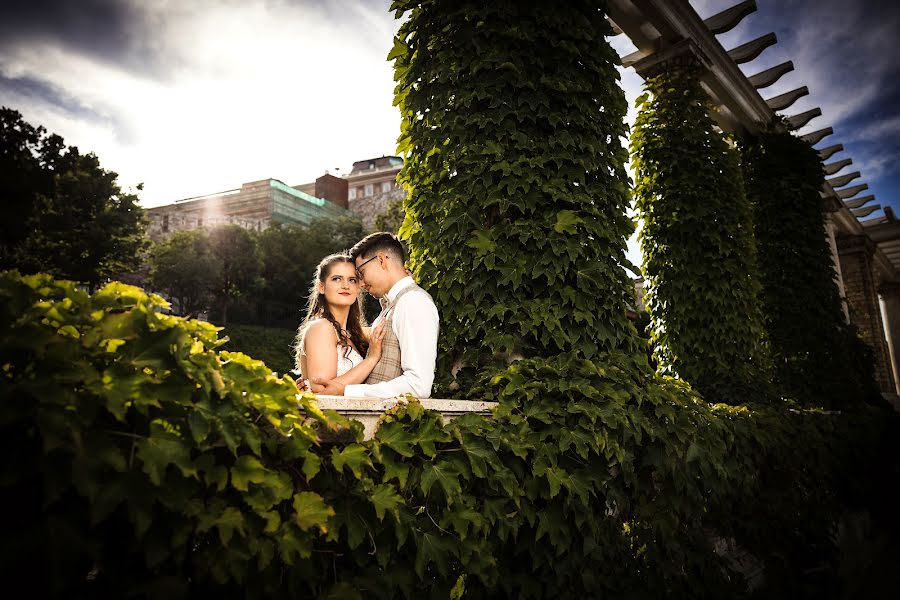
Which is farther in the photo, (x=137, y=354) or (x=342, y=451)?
(x=342, y=451)

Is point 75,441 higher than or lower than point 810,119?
lower

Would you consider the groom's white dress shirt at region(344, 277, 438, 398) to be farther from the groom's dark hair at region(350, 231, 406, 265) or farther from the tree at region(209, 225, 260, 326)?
the tree at region(209, 225, 260, 326)

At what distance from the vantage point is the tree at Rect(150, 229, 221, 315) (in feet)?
102

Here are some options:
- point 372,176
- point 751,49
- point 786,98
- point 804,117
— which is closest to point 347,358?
point 751,49

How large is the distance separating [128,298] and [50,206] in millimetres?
28973

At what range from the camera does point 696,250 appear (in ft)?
24.0

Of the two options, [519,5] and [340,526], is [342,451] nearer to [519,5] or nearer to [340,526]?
[340,526]

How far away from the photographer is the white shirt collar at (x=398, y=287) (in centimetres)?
354

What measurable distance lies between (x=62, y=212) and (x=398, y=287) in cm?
2805

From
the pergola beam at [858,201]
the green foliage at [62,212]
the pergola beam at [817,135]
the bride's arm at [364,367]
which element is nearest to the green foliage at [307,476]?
the bride's arm at [364,367]

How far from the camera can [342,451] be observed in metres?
1.96

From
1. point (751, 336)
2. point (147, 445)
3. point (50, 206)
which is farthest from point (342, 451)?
point (50, 206)

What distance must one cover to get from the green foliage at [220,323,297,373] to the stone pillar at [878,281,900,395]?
2998 cm

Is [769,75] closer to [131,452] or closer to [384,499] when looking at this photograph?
[384,499]
